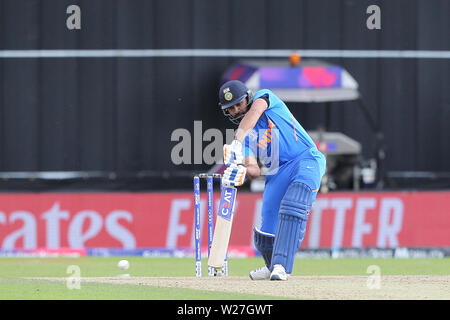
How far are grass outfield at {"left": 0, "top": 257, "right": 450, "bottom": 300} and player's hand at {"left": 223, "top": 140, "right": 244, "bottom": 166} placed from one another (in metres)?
1.21

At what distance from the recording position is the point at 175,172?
2084cm

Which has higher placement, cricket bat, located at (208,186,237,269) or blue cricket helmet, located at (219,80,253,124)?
blue cricket helmet, located at (219,80,253,124)

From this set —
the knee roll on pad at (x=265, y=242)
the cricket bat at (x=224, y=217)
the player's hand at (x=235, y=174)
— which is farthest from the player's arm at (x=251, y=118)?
the knee roll on pad at (x=265, y=242)

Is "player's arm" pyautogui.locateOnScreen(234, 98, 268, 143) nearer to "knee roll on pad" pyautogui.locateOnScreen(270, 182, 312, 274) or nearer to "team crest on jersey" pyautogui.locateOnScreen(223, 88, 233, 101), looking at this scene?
"team crest on jersey" pyautogui.locateOnScreen(223, 88, 233, 101)

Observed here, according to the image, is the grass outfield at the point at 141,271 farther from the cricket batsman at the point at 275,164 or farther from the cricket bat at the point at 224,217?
the cricket batsman at the point at 275,164

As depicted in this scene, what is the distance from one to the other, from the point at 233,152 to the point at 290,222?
0.81 meters

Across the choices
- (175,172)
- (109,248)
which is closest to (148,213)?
(109,248)

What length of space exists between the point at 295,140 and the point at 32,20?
12476mm

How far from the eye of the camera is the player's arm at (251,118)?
912 cm

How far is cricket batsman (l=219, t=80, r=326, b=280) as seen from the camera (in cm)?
925

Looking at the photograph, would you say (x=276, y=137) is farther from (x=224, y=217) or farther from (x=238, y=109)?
(x=224, y=217)

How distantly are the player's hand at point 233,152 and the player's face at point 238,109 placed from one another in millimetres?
471

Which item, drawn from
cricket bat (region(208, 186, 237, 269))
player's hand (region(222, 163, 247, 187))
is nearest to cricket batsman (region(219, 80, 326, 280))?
player's hand (region(222, 163, 247, 187))
